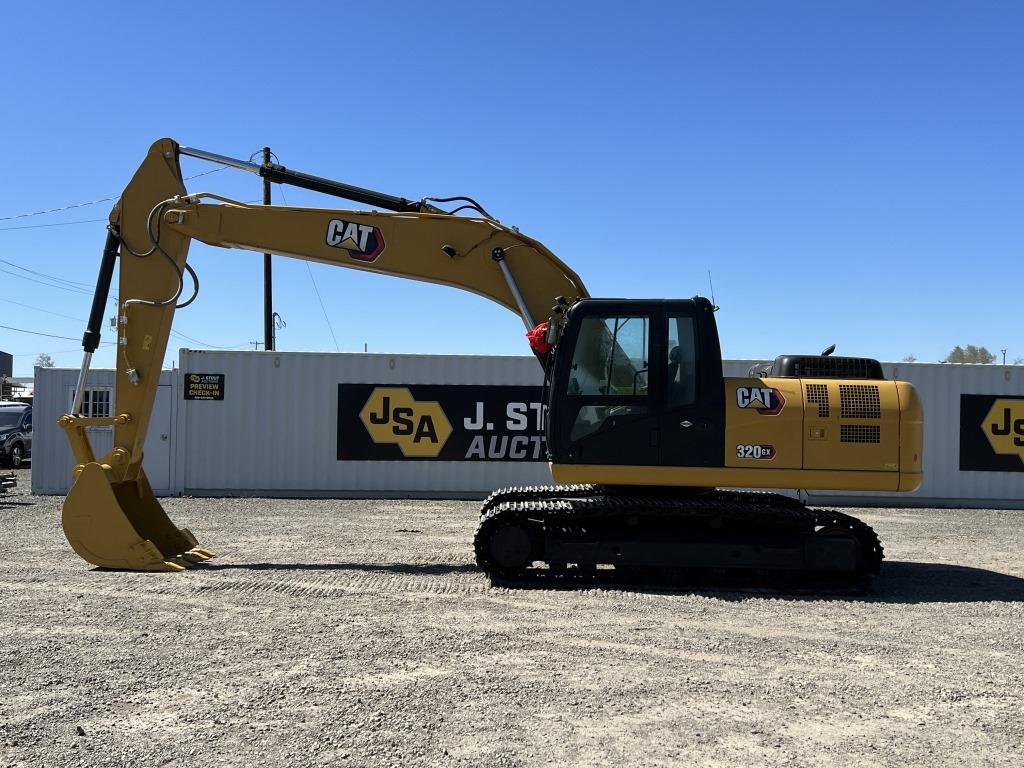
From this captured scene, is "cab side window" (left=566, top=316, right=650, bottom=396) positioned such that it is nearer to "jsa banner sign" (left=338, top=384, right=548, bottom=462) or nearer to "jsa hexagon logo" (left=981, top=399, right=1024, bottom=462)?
"jsa banner sign" (left=338, top=384, right=548, bottom=462)

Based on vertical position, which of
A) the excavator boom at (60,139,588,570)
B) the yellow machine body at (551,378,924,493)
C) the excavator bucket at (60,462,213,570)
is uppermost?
the excavator boom at (60,139,588,570)

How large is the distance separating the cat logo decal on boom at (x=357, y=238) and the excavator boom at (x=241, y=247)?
11 millimetres

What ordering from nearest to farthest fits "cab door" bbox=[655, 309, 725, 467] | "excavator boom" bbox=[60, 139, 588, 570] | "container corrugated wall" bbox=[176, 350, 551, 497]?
"cab door" bbox=[655, 309, 725, 467]
"excavator boom" bbox=[60, 139, 588, 570]
"container corrugated wall" bbox=[176, 350, 551, 497]

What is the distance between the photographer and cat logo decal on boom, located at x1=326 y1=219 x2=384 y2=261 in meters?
8.84

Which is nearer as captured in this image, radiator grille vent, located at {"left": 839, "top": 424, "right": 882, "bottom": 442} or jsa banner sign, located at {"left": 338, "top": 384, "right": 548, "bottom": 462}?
radiator grille vent, located at {"left": 839, "top": 424, "right": 882, "bottom": 442}

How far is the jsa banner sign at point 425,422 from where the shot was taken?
16109 mm

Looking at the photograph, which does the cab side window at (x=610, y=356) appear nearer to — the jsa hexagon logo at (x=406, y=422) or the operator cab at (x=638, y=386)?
the operator cab at (x=638, y=386)

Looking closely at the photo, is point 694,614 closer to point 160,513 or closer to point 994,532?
point 160,513

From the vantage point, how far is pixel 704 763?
399 cm

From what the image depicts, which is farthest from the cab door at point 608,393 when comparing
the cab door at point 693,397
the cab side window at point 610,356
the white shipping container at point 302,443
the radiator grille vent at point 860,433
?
the white shipping container at point 302,443

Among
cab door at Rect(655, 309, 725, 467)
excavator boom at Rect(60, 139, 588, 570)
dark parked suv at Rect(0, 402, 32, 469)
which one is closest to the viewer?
cab door at Rect(655, 309, 725, 467)

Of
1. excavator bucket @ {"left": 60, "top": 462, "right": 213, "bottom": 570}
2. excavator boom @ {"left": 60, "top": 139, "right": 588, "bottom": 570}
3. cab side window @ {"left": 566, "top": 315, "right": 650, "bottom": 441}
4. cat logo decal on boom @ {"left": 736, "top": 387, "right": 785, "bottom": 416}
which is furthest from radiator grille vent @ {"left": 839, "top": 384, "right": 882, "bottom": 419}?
excavator bucket @ {"left": 60, "top": 462, "right": 213, "bottom": 570}

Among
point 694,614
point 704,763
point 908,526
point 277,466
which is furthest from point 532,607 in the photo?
point 277,466

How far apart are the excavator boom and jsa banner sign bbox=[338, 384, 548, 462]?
23.5 ft
